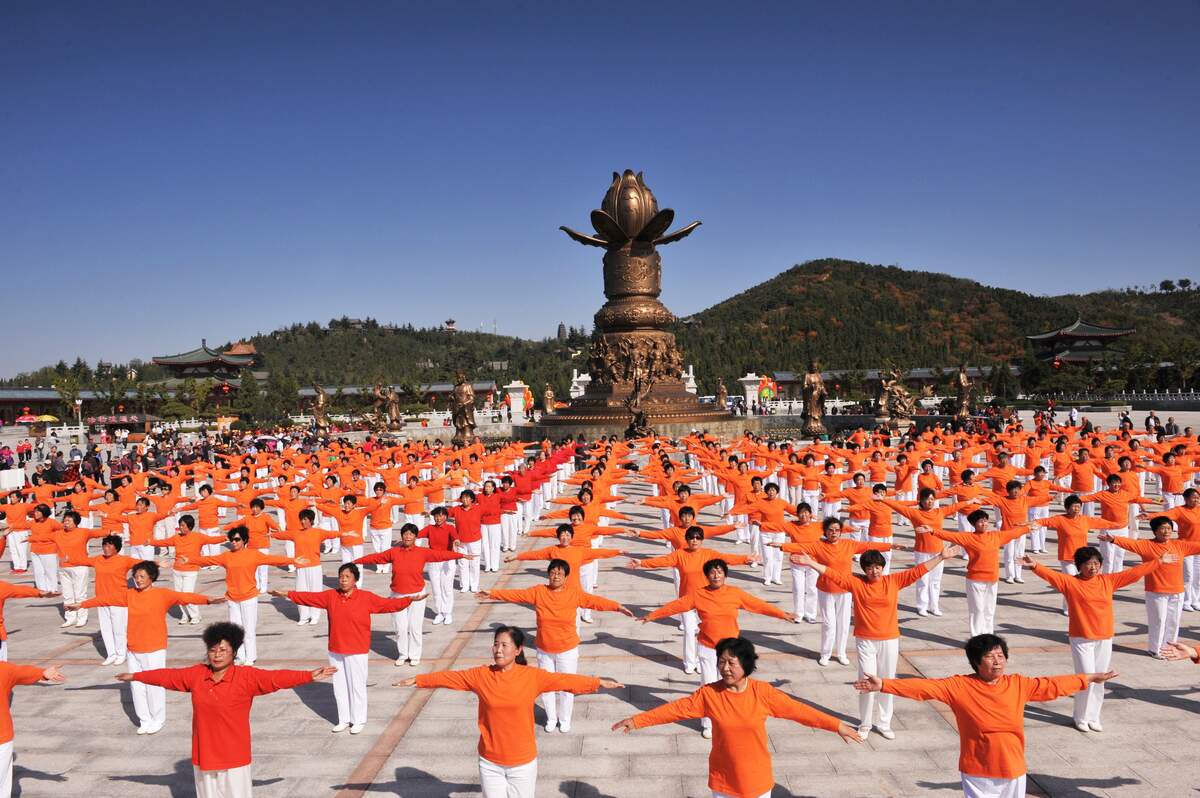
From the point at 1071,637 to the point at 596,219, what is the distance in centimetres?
3314

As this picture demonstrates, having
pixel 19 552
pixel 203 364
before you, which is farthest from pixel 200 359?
pixel 19 552

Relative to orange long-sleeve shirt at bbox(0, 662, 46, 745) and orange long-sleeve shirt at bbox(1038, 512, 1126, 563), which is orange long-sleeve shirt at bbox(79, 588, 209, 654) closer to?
orange long-sleeve shirt at bbox(0, 662, 46, 745)

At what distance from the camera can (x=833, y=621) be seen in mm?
7965

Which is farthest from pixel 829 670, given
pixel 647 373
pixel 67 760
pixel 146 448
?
pixel 146 448

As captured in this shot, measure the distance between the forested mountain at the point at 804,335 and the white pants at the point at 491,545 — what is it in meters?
52.9

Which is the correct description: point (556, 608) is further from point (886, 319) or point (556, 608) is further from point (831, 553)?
point (886, 319)

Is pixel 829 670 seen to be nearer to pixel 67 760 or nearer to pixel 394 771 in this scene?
pixel 394 771

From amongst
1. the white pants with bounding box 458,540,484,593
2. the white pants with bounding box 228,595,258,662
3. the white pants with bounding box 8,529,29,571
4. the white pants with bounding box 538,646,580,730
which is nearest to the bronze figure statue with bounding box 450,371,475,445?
the white pants with bounding box 8,529,29,571

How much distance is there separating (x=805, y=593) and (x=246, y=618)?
634cm

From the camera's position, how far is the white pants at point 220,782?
479 cm

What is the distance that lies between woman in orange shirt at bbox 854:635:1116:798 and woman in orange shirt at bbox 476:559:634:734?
2572 mm

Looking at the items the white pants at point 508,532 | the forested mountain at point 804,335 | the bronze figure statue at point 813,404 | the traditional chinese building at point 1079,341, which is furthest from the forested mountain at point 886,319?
the white pants at point 508,532

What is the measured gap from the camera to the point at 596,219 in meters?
37.7

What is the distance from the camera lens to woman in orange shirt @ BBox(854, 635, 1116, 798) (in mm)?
4319
